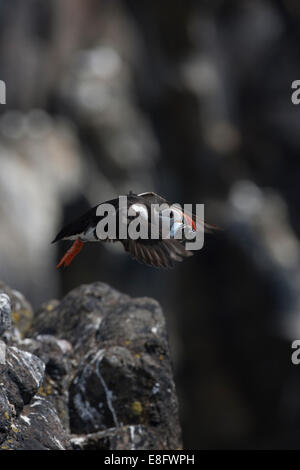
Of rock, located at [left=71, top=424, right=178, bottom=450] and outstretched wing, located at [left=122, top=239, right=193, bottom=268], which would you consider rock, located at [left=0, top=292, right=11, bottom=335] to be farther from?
rock, located at [left=71, top=424, right=178, bottom=450]

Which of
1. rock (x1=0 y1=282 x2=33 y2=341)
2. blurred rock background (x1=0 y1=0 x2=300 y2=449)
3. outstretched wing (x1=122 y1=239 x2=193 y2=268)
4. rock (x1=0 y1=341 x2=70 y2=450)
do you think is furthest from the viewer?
blurred rock background (x1=0 y1=0 x2=300 y2=449)

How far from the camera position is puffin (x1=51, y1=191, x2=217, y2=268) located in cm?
709

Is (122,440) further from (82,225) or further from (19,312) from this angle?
(19,312)

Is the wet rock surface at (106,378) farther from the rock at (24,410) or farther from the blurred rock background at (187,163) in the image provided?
the blurred rock background at (187,163)

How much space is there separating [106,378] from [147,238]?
1580 mm

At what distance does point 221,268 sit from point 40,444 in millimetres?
20924

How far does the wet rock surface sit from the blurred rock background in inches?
573

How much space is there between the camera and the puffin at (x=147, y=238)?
709 cm

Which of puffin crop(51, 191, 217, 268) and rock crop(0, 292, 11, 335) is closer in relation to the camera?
rock crop(0, 292, 11, 335)

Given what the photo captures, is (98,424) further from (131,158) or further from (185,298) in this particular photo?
(131,158)

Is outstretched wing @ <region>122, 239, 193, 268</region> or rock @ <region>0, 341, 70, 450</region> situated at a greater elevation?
outstretched wing @ <region>122, 239, 193, 268</region>

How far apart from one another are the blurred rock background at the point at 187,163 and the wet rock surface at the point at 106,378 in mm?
14545

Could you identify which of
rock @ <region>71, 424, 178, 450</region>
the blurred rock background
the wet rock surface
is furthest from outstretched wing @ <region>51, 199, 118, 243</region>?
the blurred rock background

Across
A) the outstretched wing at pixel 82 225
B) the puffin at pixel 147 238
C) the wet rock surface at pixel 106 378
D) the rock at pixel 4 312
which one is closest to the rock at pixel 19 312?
the wet rock surface at pixel 106 378
